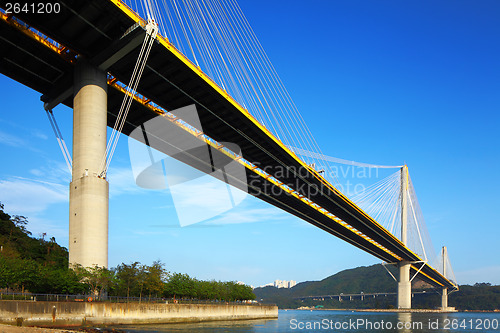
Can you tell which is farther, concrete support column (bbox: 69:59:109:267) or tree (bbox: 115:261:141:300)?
tree (bbox: 115:261:141:300)

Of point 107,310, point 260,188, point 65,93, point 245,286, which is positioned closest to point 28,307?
point 107,310

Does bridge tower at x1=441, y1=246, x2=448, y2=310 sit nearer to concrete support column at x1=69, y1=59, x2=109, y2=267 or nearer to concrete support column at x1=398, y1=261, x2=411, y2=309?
concrete support column at x1=398, y1=261, x2=411, y2=309

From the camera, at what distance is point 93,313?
29.5 m

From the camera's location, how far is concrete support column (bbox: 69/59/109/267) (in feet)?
102

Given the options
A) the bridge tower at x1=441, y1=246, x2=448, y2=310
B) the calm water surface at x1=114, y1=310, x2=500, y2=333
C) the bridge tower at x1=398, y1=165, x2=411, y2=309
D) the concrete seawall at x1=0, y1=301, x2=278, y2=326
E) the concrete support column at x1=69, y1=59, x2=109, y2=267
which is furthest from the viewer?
the bridge tower at x1=441, y1=246, x2=448, y2=310

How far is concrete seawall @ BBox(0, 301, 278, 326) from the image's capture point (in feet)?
81.6

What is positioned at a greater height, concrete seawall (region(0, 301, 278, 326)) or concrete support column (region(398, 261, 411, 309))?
concrete seawall (region(0, 301, 278, 326))

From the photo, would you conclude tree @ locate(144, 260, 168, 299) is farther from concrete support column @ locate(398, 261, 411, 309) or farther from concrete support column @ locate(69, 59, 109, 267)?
concrete support column @ locate(398, 261, 411, 309)

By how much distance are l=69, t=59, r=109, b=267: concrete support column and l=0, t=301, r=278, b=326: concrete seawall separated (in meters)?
3.41

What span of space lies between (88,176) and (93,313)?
9.46m

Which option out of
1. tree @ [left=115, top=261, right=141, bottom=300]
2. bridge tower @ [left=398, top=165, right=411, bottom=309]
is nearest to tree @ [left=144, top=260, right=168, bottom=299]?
tree @ [left=115, top=261, right=141, bottom=300]

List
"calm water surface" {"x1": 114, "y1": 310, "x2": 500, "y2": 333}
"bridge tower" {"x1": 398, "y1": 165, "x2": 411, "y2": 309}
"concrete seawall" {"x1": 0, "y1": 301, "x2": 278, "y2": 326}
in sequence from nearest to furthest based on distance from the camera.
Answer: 1. "concrete seawall" {"x1": 0, "y1": 301, "x2": 278, "y2": 326}
2. "calm water surface" {"x1": 114, "y1": 310, "x2": 500, "y2": 333}
3. "bridge tower" {"x1": 398, "y1": 165, "x2": 411, "y2": 309}

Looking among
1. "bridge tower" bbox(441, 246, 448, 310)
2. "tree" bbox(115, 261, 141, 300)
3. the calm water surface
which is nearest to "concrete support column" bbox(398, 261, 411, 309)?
the calm water surface

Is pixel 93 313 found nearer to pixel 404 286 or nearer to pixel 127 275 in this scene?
pixel 127 275
